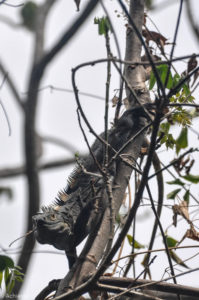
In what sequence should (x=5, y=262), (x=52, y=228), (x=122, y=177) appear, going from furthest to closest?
1. (x=52, y=228)
2. (x=122, y=177)
3. (x=5, y=262)

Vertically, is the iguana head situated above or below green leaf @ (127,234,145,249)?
above

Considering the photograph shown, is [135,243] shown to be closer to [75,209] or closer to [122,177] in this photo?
[75,209]

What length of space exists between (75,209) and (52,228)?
0.37 meters

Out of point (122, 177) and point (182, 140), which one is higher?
point (182, 140)

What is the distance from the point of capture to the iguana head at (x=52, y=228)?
12.8 ft

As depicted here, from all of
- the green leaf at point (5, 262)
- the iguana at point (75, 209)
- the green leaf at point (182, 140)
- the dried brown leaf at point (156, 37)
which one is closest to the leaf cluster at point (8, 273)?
the green leaf at point (5, 262)

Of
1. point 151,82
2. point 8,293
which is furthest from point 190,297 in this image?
point 151,82

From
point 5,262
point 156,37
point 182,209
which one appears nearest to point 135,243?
point 182,209

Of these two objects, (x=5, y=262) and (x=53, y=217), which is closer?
(x=5, y=262)

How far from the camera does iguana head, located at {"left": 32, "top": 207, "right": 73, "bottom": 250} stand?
12.8 feet

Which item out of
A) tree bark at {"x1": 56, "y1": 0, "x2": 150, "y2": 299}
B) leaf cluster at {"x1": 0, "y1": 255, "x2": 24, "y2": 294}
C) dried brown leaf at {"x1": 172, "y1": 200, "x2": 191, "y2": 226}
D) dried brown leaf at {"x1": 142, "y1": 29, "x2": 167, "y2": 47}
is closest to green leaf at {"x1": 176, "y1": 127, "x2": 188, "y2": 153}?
tree bark at {"x1": 56, "y1": 0, "x2": 150, "y2": 299}

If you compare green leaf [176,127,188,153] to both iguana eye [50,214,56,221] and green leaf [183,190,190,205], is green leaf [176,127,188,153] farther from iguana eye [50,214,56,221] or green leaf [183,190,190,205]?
iguana eye [50,214,56,221]

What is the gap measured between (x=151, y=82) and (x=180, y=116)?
0.31 m

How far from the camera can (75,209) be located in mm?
4254
